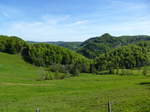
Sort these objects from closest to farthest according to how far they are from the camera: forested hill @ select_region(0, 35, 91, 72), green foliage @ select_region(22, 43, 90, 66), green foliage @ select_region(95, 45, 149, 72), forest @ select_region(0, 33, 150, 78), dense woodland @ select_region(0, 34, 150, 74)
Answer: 1. forest @ select_region(0, 33, 150, 78)
2. dense woodland @ select_region(0, 34, 150, 74)
3. green foliage @ select_region(22, 43, 90, 66)
4. forested hill @ select_region(0, 35, 91, 72)
5. green foliage @ select_region(95, 45, 149, 72)

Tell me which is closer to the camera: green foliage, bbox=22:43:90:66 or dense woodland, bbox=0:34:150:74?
dense woodland, bbox=0:34:150:74

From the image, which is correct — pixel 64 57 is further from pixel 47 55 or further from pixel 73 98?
pixel 73 98

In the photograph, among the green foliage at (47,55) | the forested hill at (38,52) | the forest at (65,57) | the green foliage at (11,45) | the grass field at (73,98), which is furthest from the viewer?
the green foliage at (11,45)

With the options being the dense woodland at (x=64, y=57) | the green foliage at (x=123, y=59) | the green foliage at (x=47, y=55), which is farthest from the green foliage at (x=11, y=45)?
the green foliage at (x=123, y=59)

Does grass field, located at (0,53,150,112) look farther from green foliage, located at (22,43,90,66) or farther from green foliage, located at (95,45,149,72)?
green foliage, located at (95,45,149,72)

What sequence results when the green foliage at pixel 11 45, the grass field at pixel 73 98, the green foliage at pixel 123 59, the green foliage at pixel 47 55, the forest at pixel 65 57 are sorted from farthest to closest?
the green foliage at pixel 11 45, the green foliage at pixel 123 59, the green foliage at pixel 47 55, the forest at pixel 65 57, the grass field at pixel 73 98

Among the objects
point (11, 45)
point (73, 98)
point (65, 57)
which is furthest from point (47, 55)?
point (73, 98)

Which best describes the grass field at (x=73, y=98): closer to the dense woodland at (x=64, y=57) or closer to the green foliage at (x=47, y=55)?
the dense woodland at (x=64, y=57)

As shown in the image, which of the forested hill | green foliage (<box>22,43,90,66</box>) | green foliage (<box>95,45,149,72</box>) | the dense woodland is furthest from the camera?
green foliage (<box>95,45,149,72</box>)

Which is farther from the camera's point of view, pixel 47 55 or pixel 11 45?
pixel 47 55

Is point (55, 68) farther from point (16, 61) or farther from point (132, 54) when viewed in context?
point (132, 54)

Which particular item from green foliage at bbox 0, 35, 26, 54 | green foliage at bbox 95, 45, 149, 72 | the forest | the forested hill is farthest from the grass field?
green foliage at bbox 0, 35, 26, 54

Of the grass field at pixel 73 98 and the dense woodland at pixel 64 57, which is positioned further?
the dense woodland at pixel 64 57

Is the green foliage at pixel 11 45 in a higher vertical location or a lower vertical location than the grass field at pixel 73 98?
higher
